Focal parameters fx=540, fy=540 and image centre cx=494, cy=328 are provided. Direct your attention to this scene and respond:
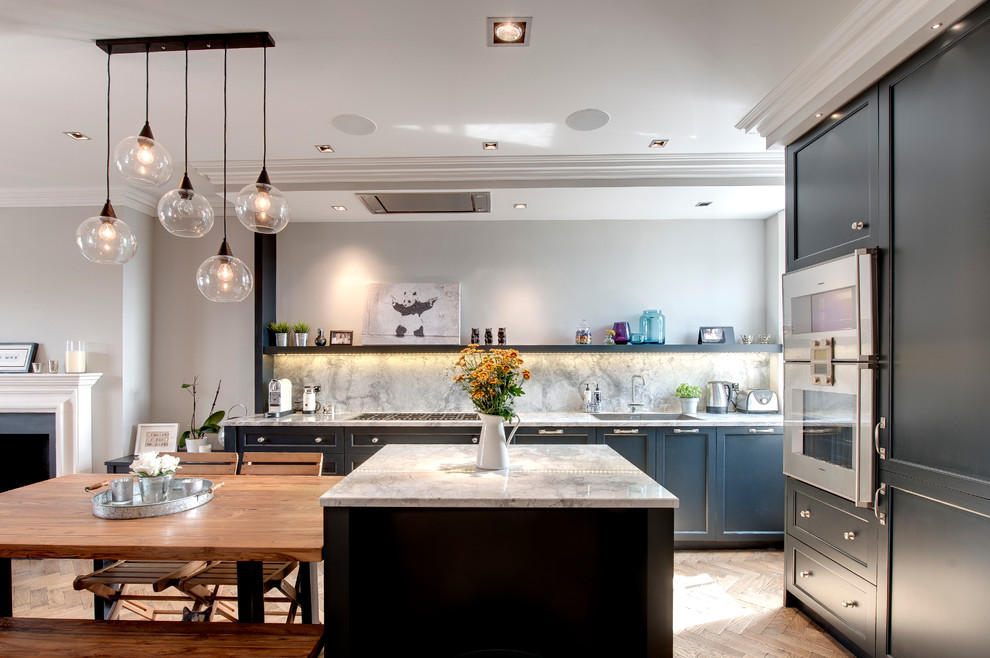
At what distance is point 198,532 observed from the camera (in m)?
1.91

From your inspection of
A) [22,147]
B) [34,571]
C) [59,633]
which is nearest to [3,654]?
[59,633]

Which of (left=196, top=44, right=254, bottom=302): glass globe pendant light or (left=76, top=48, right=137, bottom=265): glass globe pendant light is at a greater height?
(left=76, top=48, right=137, bottom=265): glass globe pendant light

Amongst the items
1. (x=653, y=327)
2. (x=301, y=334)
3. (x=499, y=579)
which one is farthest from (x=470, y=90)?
(x=301, y=334)

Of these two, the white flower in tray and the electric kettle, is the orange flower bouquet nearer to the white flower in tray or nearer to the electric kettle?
the white flower in tray

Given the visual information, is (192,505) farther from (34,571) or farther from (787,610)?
(787,610)

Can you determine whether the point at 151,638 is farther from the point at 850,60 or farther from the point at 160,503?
the point at 850,60

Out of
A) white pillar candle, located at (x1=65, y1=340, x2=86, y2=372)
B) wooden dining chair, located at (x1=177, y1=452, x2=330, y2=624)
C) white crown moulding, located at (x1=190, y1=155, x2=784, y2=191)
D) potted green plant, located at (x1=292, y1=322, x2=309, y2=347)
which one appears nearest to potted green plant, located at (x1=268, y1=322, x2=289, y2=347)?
potted green plant, located at (x1=292, y1=322, x2=309, y2=347)

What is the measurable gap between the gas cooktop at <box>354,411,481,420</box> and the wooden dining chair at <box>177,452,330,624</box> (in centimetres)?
128

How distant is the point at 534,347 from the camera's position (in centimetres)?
444

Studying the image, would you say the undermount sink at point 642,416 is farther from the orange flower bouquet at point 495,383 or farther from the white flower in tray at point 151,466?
the white flower in tray at point 151,466

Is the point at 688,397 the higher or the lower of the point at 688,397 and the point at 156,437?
the higher

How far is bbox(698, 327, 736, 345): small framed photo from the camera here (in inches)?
177

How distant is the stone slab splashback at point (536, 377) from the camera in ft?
15.1

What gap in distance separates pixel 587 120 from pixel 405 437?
2518 millimetres
